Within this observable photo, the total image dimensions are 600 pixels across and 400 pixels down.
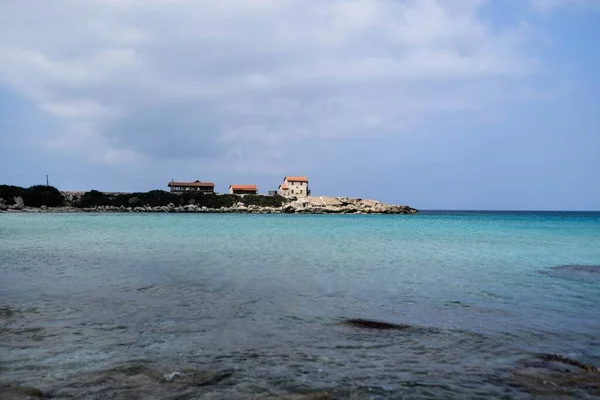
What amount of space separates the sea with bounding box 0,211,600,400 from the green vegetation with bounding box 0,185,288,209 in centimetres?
13475

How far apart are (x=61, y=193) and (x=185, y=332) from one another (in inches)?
6592

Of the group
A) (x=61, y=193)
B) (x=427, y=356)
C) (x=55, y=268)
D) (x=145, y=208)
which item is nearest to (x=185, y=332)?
(x=427, y=356)

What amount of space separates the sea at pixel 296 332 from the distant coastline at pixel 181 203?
425 feet

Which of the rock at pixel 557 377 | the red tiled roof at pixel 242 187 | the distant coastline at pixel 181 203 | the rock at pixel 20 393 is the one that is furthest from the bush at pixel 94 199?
the rock at pixel 557 377

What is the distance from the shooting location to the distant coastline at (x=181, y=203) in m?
148

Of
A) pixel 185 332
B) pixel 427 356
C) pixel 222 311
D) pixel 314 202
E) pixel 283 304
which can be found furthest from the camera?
pixel 314 202

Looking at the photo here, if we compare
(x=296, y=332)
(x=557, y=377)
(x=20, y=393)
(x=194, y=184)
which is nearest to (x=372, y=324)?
(x=296, y=332)

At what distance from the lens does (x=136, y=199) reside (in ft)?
522

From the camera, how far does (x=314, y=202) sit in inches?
6260

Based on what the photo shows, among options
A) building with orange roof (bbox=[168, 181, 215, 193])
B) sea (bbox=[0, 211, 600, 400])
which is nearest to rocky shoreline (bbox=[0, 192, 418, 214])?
building with orange roof (bbox=[168, 181, 215, 193])

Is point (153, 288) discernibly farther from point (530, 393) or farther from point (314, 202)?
point (314, 202)

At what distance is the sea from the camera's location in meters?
7.49

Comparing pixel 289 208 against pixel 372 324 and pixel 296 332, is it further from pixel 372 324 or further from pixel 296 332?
pixel 296 332

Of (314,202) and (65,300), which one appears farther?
(314,202)
